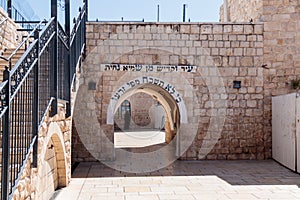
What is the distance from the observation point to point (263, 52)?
9750 millimetres

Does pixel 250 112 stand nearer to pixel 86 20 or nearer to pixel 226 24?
pixel 226 24

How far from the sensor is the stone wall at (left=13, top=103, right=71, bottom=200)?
3656 mm

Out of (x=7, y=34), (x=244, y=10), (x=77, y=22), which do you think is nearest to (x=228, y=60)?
(x=244, y=10)

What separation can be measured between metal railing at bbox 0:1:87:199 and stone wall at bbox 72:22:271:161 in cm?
322

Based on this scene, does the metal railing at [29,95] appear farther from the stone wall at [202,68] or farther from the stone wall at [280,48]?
the stone wall at [280,48]

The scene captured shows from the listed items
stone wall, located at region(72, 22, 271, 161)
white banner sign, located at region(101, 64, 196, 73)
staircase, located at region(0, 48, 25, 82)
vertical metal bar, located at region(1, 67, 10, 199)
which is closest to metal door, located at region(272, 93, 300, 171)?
stone wall, located at region(72, 22, 271, 161)

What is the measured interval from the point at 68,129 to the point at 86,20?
13.5ft

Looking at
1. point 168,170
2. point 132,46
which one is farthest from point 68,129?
point 132,46

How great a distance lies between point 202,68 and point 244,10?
312 cm

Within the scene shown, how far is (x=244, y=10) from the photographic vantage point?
37.1ft

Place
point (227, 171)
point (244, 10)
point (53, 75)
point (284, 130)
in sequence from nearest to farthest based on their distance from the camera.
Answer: point (53, 75) → point (227, 171) → point (284, 130) → point (244, 10)

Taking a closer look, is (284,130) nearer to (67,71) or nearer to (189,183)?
(189,183)

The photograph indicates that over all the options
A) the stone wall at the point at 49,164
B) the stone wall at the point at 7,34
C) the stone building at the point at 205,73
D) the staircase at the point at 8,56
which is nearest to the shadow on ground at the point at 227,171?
the stone building at the point at 205,73

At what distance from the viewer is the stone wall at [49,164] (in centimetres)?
366
